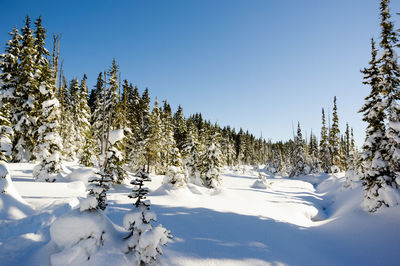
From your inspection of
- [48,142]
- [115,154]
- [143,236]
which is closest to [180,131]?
[115,154]

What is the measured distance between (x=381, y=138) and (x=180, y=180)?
1451 centimetres

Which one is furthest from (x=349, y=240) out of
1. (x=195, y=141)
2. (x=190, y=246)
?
(x=195, y=141)

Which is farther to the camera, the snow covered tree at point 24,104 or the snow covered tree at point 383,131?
the snow covered tree at point 24,104

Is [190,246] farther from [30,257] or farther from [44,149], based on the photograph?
[44,149]

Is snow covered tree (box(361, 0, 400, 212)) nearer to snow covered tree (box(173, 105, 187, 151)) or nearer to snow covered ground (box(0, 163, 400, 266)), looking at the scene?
snow covered ground (box(0, 163, 400, 266))

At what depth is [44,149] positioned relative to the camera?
15.0 m

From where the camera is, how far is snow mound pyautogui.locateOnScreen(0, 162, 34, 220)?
7091 millimetres

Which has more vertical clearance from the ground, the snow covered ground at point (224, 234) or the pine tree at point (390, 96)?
the pine tree at point (390, 96)

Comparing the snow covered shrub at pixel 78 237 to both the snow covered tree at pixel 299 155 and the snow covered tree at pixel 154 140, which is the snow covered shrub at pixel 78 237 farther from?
the snow covered tree at pixel 299 155

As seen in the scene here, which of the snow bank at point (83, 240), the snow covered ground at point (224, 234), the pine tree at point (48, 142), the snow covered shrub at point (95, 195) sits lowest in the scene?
the snow covered ground at point (224, 234)

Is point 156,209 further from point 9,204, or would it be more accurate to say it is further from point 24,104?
point 24,104

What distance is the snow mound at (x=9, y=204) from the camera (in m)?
7.09

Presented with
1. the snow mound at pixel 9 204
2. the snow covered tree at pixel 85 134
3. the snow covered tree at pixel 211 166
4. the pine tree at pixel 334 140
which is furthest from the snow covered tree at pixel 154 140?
the pine tree at pixel 334 140

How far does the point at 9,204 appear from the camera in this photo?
24.5ft
